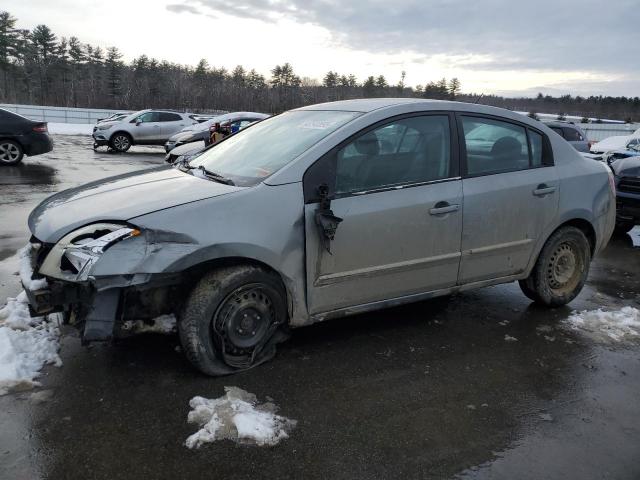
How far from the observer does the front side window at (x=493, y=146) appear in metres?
4.05

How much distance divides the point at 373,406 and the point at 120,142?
18216 millimetres

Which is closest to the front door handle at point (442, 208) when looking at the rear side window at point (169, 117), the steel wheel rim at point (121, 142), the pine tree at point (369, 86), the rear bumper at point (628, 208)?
the rear bumper at point (628, 208)

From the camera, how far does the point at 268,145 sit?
3.90 m

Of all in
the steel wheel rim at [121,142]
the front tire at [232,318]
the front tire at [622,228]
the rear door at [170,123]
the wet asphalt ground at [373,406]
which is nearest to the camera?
the wet asphalt ground at [373,406]

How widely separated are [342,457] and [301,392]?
2.09 feet

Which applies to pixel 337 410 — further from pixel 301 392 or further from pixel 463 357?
pixel 463 357

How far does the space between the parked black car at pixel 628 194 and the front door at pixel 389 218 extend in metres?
5.47

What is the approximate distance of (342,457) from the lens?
2.62 meters

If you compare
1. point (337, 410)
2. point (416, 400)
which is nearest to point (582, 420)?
point (416, 400)

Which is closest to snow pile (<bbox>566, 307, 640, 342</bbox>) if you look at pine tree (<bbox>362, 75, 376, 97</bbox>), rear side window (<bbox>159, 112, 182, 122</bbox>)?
rear side window (<bbox>159, 112, 182, 122</bbox>)

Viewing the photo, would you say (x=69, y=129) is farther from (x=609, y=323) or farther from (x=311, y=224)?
(x=609, y=323)

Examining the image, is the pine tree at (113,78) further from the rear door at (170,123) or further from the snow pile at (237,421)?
the snow pile at (237,421)

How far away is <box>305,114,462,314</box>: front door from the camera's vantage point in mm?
3441

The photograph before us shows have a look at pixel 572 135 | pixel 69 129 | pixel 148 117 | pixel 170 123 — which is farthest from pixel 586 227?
pixel 69 129
